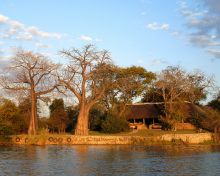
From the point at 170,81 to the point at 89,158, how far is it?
2622 cm

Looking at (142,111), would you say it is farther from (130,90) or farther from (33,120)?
(33,120)

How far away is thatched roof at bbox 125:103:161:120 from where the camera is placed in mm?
58500

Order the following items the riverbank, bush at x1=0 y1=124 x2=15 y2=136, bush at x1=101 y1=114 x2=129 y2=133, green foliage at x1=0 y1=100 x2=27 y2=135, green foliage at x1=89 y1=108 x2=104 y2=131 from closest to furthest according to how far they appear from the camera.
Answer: the riverbank, bush at x1=0 y1=124 x2=15 y2=136, green foliage at x1=0 y1=100 x2=27 y2=135, bush at x1=101 y1=114 x2=129 y2=133, green foliage at x1=89 y1=108 x2=104 y2=131

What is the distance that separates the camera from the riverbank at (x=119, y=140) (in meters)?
42.7

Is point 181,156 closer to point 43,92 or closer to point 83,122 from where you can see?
point 83,122

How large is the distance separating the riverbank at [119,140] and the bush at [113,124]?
20.2 ft

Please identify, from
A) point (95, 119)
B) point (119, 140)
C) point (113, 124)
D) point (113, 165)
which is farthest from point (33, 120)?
point (113, 165)

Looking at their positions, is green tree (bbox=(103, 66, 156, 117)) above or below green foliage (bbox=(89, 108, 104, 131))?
above

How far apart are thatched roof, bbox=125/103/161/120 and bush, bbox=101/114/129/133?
8272mm

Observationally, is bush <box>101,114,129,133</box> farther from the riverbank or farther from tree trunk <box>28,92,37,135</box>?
tree trunk <box>28,92,37,135</box>

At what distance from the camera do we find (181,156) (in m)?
30.9

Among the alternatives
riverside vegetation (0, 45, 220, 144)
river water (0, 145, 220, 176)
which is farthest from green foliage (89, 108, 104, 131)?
river water (0, 145, 220, 176)

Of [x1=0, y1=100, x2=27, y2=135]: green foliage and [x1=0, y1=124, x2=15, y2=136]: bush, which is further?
[x1=0, y1=100, x2=27, y2=135]: green foliage

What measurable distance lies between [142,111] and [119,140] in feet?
56.9
